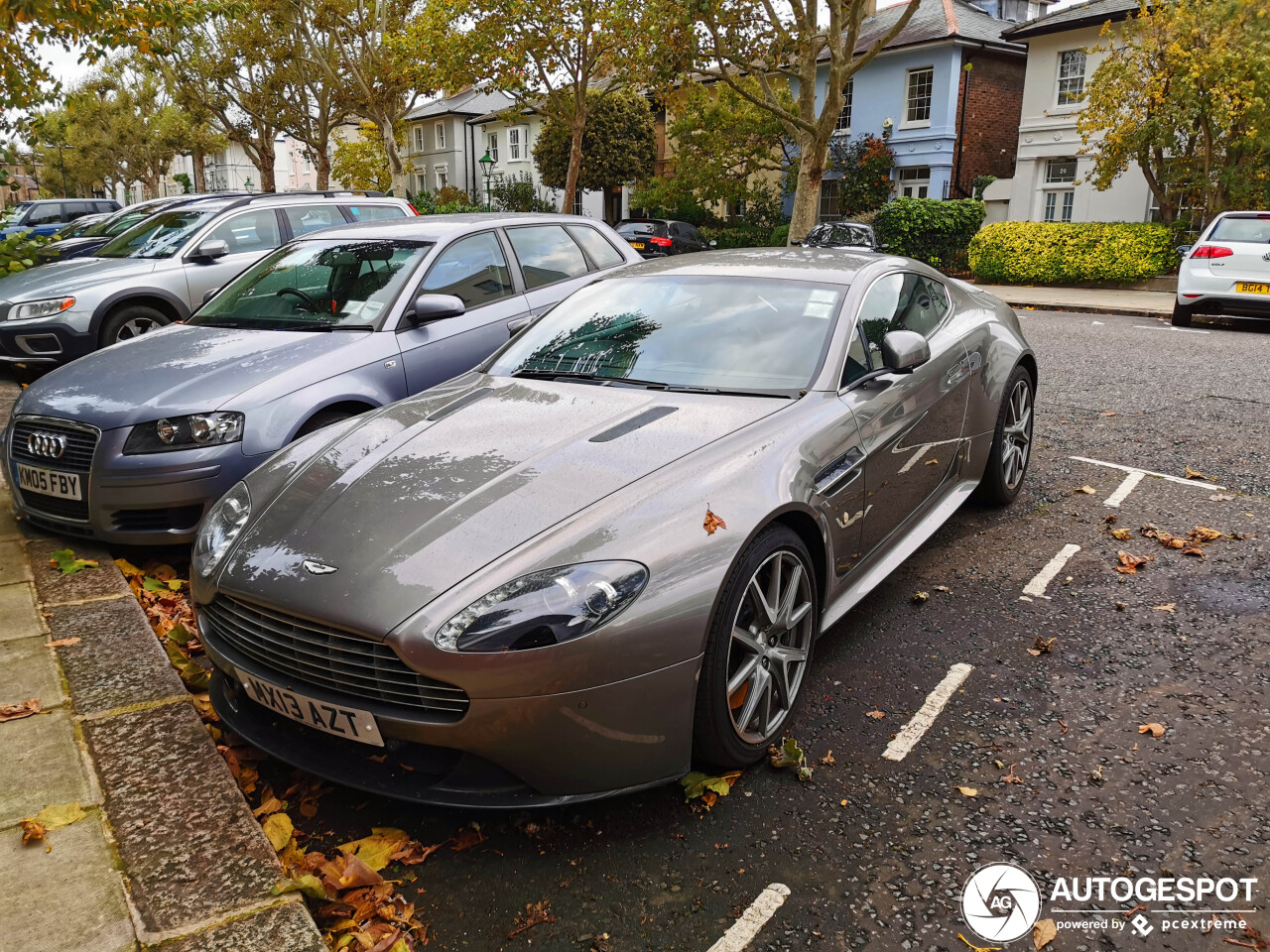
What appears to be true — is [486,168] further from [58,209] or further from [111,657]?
[111,657]

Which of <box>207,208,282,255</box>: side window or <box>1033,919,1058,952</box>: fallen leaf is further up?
<box>207,208,282,255</box>: side window

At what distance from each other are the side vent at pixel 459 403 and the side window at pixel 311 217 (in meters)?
A: 6.60

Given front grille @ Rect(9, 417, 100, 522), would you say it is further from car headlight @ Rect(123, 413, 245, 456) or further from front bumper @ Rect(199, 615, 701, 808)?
front bumper @ Rect(199, 615, 701, 808)

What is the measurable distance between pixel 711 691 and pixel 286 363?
3125 mm

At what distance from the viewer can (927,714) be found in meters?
3.40

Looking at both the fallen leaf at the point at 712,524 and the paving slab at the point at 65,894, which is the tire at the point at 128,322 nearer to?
the paving slab at the point at 65,894

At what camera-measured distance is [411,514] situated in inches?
116

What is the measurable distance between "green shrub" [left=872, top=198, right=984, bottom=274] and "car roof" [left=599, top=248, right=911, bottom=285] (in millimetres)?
20720

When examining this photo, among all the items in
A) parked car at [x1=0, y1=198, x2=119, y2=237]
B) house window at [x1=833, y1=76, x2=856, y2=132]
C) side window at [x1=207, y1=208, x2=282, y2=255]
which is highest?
house window at [x1=833, y1=76, x2=856, y2=132]

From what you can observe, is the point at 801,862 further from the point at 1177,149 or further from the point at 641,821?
the point at 1177,149

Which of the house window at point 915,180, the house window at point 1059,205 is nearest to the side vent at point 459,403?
the house window at point 1059,205

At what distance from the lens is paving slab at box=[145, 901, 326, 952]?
2250mm

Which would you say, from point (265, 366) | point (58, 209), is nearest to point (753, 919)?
point (265, 366)

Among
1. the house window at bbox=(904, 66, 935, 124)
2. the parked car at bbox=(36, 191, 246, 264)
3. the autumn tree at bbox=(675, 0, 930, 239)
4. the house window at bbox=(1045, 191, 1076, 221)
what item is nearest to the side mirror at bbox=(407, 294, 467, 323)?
the parked car at bbox=(36, 191, 246, 264)
